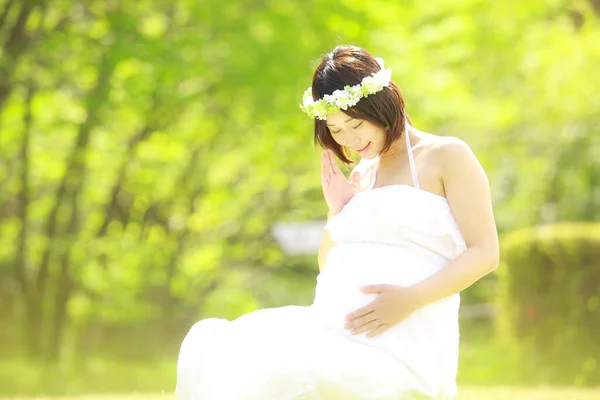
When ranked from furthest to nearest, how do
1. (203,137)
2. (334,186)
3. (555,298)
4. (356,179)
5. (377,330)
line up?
(203,137)
(555,298)
(356,179)
(334,186)
(377,330)

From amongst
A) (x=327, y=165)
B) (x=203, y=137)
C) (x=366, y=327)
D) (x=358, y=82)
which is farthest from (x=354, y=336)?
(x=203, y=137)

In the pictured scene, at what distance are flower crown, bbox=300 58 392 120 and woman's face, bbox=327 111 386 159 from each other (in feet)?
0.11

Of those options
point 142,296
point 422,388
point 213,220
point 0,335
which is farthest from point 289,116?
point 422,388

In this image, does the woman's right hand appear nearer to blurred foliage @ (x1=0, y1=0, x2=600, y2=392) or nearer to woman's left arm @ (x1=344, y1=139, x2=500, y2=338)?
woman's left arm @ (x1=344, y1=139, x2=500, y2=338)

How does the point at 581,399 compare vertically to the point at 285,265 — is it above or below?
below

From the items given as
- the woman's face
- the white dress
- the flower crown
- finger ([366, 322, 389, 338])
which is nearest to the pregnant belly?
the white dress

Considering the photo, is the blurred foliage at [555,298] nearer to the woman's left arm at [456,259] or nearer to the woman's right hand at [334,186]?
the woman's right hand at [334,186]

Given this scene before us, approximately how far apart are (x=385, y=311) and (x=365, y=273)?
18 cm

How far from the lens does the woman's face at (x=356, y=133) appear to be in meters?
3.67

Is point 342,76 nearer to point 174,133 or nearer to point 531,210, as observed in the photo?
point 174,133

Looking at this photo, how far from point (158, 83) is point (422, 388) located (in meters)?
8.24

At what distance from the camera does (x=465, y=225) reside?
11.7 feet

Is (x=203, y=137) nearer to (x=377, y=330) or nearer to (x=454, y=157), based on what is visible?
(x=454, y=157)

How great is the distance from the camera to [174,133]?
14234 millimetres
